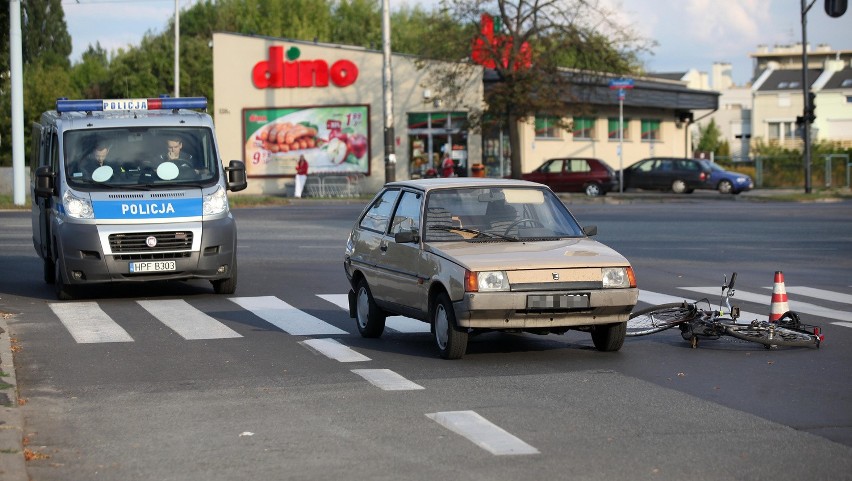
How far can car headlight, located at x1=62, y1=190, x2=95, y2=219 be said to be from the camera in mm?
16141

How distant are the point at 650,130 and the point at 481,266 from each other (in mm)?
57519

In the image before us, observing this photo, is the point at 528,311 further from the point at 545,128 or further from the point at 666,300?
the point at 545,128

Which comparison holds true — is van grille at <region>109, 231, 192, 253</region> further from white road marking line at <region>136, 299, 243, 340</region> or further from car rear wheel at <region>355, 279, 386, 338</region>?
car rear wheel at <region>355, 279, 386, 338</region>

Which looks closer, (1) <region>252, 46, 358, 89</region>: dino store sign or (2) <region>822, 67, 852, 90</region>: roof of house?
(1) <region>252, 46, 358, 89</region>: dino store sign

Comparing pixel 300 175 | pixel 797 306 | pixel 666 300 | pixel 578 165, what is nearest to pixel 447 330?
pixel 666 300

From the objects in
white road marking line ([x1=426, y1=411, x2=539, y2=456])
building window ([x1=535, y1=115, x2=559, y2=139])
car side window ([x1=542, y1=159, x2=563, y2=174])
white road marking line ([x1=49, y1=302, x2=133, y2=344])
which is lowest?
white road marking line ([x1=49, y1=302, x2=133, y2=344])

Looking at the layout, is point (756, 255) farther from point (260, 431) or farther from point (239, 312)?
point (260, 431)

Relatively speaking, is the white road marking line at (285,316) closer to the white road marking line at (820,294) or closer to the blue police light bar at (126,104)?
the blue police light bar at (126,104)

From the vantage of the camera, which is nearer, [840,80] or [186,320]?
[186,320]

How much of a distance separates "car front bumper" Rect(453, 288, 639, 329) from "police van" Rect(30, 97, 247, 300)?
21.2ft

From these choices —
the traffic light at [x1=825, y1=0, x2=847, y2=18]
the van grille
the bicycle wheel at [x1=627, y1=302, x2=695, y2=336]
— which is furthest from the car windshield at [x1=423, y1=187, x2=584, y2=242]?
the traffic light at [x1=825, y1=0, x2=847, y2=18]

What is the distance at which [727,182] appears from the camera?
51.1m

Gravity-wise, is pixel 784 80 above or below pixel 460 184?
above

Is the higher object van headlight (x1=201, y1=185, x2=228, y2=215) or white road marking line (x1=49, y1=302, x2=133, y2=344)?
van headlight (x1=201, y1=185, x2=228, y2=215)
